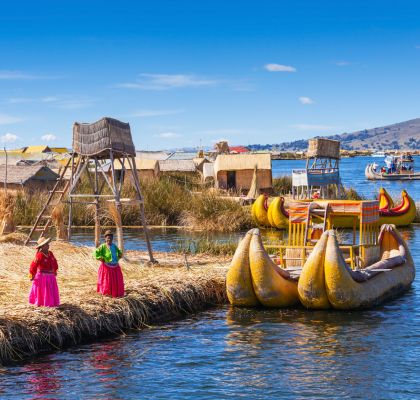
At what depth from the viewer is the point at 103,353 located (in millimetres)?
12164

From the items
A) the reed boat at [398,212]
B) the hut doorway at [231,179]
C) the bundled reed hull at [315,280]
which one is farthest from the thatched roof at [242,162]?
the bundled reed hull at [315,280]

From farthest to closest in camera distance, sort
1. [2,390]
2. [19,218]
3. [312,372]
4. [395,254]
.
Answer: [19,218] → [395,254] → [312,372] → [2,390]

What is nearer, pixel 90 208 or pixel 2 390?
pixel 2 390

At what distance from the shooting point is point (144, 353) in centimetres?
1231

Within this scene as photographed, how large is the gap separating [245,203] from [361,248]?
811 inches

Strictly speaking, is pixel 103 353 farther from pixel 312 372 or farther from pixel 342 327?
pixel 342 327

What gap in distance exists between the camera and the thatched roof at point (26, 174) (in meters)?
38.3

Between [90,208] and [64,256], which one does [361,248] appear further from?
[90,208]

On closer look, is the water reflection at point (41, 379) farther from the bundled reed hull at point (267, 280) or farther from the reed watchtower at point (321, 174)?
the reed watchtower at point (321, 174)

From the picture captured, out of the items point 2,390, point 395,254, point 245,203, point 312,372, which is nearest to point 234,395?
point 312,372

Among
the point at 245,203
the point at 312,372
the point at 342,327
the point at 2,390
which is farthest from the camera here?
the point at 245,203

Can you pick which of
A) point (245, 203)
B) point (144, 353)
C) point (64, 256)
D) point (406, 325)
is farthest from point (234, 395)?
point (245, 203)

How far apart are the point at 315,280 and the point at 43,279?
16.4 ft

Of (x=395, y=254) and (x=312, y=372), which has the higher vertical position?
(x=395, y=254)
